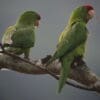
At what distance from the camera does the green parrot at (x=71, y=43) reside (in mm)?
1071

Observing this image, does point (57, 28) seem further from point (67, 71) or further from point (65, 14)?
point (67, 71)

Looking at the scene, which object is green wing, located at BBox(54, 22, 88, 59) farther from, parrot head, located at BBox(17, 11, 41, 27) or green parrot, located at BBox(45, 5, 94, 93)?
parrot head, located at BBox(17, 11, 41, 27)

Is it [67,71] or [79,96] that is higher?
[67,71]

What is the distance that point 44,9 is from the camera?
81.0 inches

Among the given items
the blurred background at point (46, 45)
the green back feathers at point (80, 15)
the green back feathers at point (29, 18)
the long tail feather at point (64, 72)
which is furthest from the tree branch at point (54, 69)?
the blurred background at point (46, 45)

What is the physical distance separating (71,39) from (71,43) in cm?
1

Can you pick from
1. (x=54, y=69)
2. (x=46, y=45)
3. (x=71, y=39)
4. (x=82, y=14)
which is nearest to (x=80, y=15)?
(x=82, y=14)

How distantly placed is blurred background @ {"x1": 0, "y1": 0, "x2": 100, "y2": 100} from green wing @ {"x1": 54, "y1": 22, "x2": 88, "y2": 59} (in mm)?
787

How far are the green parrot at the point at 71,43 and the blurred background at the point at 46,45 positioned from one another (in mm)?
729

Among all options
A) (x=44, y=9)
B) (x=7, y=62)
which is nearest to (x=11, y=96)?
(x=44, y=9)

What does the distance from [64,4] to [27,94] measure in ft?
1.82

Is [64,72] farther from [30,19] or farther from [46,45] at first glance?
[46,45]

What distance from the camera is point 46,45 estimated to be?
2.00m

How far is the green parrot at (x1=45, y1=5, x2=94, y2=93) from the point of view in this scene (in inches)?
42.2
